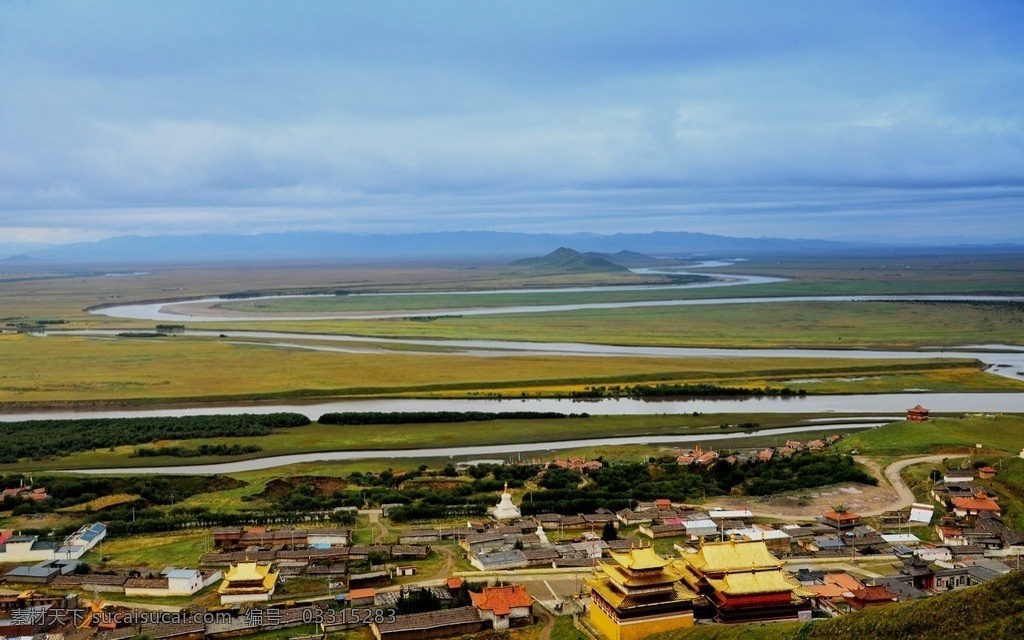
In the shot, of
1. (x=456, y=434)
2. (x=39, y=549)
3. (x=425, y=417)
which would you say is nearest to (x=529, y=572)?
(x=39, y=549)

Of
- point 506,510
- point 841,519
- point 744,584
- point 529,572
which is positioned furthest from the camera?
point 506,510

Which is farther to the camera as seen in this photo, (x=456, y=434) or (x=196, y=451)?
(x=456, y=434)

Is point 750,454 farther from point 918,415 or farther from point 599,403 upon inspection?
point 599,403

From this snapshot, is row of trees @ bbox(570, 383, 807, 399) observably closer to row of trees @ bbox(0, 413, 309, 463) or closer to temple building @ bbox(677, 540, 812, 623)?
row of trees @ bbox(0, 413, 309, 463)

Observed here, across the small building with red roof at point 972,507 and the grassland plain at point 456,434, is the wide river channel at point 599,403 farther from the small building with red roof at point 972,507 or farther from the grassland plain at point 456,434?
the small building with red roof at point 972,507

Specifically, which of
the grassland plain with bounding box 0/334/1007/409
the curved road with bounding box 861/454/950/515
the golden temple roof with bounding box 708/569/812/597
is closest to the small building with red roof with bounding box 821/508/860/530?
the curved road with bounding box 861/454/950/515

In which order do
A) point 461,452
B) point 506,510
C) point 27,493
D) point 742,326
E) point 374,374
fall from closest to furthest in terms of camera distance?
point 506,510
point 27,493
point 461,452
point 374,374
point 742,326
